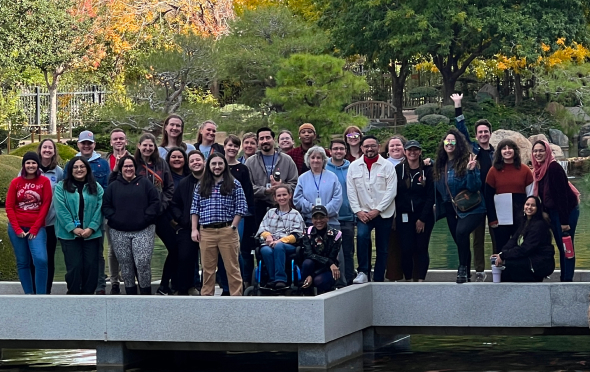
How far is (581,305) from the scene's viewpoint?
1009cm

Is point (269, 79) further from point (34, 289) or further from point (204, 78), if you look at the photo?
point (34, 289)

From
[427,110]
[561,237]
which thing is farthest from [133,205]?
[427,110]

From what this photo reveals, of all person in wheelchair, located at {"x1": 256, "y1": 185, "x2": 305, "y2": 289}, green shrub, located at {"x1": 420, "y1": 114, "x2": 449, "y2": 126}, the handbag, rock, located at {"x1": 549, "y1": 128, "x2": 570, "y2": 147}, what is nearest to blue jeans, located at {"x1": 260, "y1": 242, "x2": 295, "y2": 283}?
person in wheelchair, located at {"x1": 256, "y1": 185, "x2": 305, "y2": 289}

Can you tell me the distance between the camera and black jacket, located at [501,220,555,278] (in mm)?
10148

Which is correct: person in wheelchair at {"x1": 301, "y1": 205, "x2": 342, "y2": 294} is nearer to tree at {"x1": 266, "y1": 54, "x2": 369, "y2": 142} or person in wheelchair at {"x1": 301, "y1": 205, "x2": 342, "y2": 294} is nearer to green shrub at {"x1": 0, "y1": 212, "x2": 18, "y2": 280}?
green shrub at {"x1": 0, "y1": 212, "x2": 18, "y2": 280}

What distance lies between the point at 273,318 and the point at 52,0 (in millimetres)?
30997

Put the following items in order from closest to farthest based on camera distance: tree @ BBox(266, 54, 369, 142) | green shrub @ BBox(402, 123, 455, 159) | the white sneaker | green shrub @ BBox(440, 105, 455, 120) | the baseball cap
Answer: the white sneaker, the baseball cap, tree @ BBox(266, 54, 369, 142), green shrub @ BBox(402, 123, 455, 159), green shrub @ BBox(440, 105, 455, 120)

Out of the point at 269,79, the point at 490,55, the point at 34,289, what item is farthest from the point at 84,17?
the point at 34,289

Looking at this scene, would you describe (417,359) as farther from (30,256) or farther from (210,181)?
(30,256)

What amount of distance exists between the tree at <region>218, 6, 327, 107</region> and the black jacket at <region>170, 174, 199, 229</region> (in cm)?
2202

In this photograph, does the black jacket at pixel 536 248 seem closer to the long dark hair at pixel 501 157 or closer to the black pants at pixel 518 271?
the black pants at pixel 518 271

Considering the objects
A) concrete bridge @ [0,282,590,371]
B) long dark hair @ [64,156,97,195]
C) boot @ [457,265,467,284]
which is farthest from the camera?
boot @ [457,265,467,284]

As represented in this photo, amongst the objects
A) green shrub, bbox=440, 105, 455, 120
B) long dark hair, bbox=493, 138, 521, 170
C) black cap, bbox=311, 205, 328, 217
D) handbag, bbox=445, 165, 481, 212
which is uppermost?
A: green shrub, bbox=440, 105, 455, 120

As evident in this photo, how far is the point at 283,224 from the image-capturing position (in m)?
10.1
